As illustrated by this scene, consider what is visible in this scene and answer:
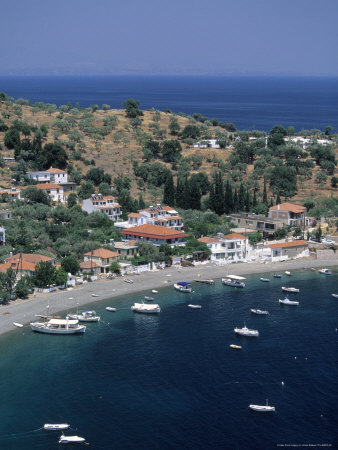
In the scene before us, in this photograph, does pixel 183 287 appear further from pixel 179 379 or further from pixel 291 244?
pixel 179 379

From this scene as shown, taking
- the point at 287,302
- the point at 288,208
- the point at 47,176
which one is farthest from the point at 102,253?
the point at 47,176

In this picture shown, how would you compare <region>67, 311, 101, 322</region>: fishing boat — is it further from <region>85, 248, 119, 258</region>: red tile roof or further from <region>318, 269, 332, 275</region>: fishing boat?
<region>318, 269, 332, 275</region>: fishing boat

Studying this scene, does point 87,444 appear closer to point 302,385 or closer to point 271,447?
point 271,447

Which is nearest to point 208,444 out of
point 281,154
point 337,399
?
point 337,399

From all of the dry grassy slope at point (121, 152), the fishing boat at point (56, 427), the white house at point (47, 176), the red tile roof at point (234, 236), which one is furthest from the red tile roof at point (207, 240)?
the fishing boat at point (56, 427)

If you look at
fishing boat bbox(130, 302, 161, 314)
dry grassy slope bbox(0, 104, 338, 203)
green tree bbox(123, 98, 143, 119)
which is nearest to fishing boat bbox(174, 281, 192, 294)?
fishing boat bbox(130, 302, 161, 314)
